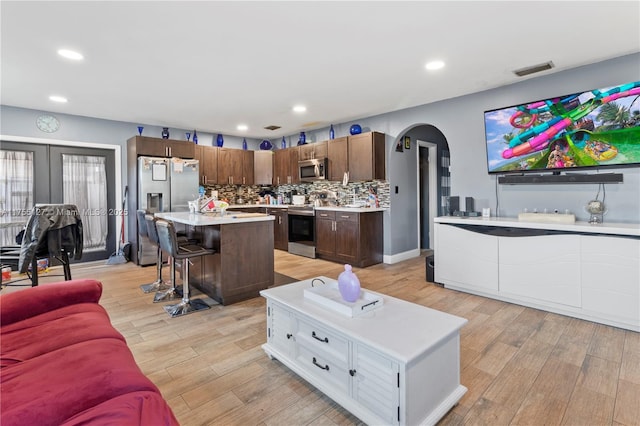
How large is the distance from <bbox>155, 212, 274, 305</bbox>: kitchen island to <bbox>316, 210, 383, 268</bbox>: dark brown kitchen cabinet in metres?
1.61

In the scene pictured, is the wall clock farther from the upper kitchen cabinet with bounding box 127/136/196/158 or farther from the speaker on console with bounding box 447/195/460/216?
the speaker on console with bounding box 447/195/460/216

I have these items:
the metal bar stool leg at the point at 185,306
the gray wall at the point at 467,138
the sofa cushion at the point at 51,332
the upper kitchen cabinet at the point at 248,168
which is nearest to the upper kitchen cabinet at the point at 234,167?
the upper kitchen cabinet at the point at 248,168

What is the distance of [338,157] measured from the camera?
5445 mm

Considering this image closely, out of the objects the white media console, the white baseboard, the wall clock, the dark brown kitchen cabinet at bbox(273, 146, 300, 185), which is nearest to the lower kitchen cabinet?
the white media console

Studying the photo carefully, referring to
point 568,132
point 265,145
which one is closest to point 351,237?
point 568,132

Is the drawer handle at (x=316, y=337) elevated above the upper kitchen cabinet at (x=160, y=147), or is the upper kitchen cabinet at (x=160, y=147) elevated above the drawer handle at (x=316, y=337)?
the upper kitchen cabinet at (x=160, y=147)

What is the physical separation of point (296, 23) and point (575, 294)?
3.31 meters

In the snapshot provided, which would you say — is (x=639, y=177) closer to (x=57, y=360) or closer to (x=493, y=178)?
(x=493, y=178)

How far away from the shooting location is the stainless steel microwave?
5.64 meters

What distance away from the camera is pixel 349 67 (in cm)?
324

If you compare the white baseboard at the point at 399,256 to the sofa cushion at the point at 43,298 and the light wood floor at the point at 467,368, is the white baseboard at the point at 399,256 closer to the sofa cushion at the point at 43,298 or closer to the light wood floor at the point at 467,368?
the light wood floor at the point at 467,368

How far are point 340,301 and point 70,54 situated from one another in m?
3.24

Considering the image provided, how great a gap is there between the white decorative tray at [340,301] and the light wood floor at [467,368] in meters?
0.51

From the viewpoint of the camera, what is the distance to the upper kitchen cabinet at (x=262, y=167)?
6820 mm
